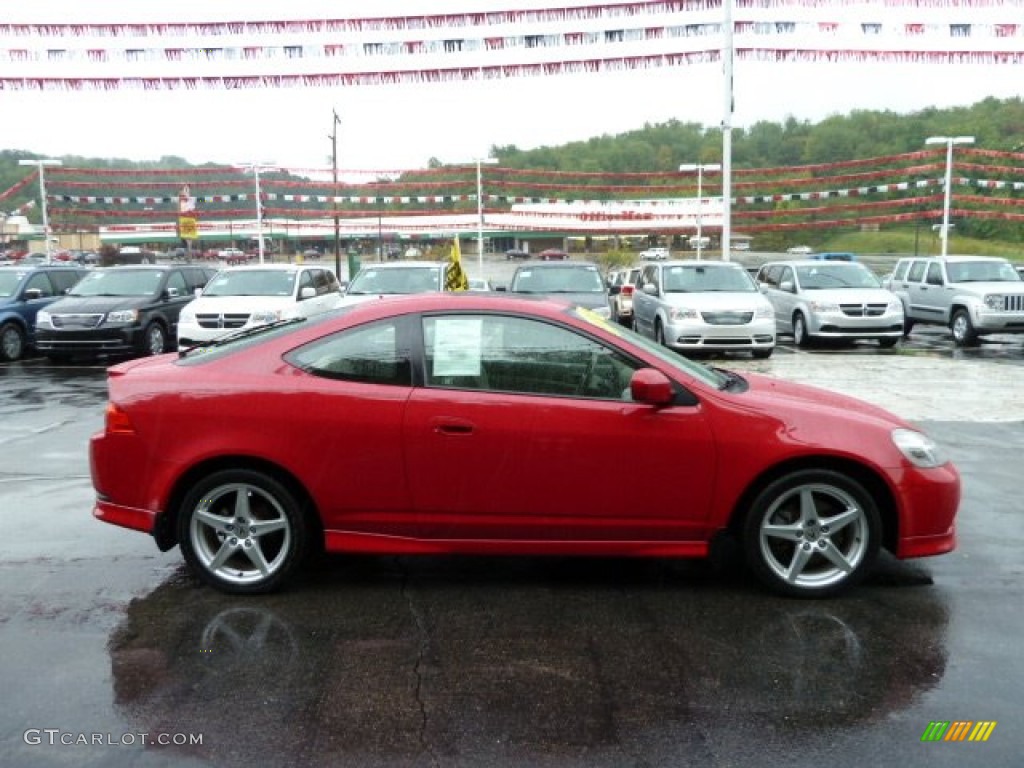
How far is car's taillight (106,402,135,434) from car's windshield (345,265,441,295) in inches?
391

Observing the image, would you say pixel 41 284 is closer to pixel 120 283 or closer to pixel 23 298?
pixel 23 298

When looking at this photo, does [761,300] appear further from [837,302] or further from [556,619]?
[556,619]

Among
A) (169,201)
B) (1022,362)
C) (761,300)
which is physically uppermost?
(169,201)

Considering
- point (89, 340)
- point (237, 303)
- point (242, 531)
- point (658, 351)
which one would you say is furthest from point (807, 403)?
point (89, 340)

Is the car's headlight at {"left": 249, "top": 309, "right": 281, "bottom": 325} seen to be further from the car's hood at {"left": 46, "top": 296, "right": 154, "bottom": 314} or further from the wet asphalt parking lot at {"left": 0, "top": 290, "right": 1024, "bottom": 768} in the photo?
the wet asphalt parking lot at {"left": 0, "top": 290, "right": 1024, "bottom": 768}

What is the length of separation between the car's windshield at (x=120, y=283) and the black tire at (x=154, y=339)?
719 millimetres

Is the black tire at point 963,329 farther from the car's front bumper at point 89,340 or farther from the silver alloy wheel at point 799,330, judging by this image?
the car's front bumper at point 89,340

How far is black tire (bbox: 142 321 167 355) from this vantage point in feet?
49.4

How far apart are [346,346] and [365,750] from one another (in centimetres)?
209

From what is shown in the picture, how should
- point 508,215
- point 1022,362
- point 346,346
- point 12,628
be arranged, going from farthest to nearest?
point 508,215, point 1022,362, point 346,346, point 12,628

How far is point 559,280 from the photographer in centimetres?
1575

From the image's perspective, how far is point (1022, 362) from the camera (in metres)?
15.0

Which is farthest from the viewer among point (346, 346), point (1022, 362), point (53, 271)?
point (53, 271)

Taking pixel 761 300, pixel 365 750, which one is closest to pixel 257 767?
pixel 365 750
